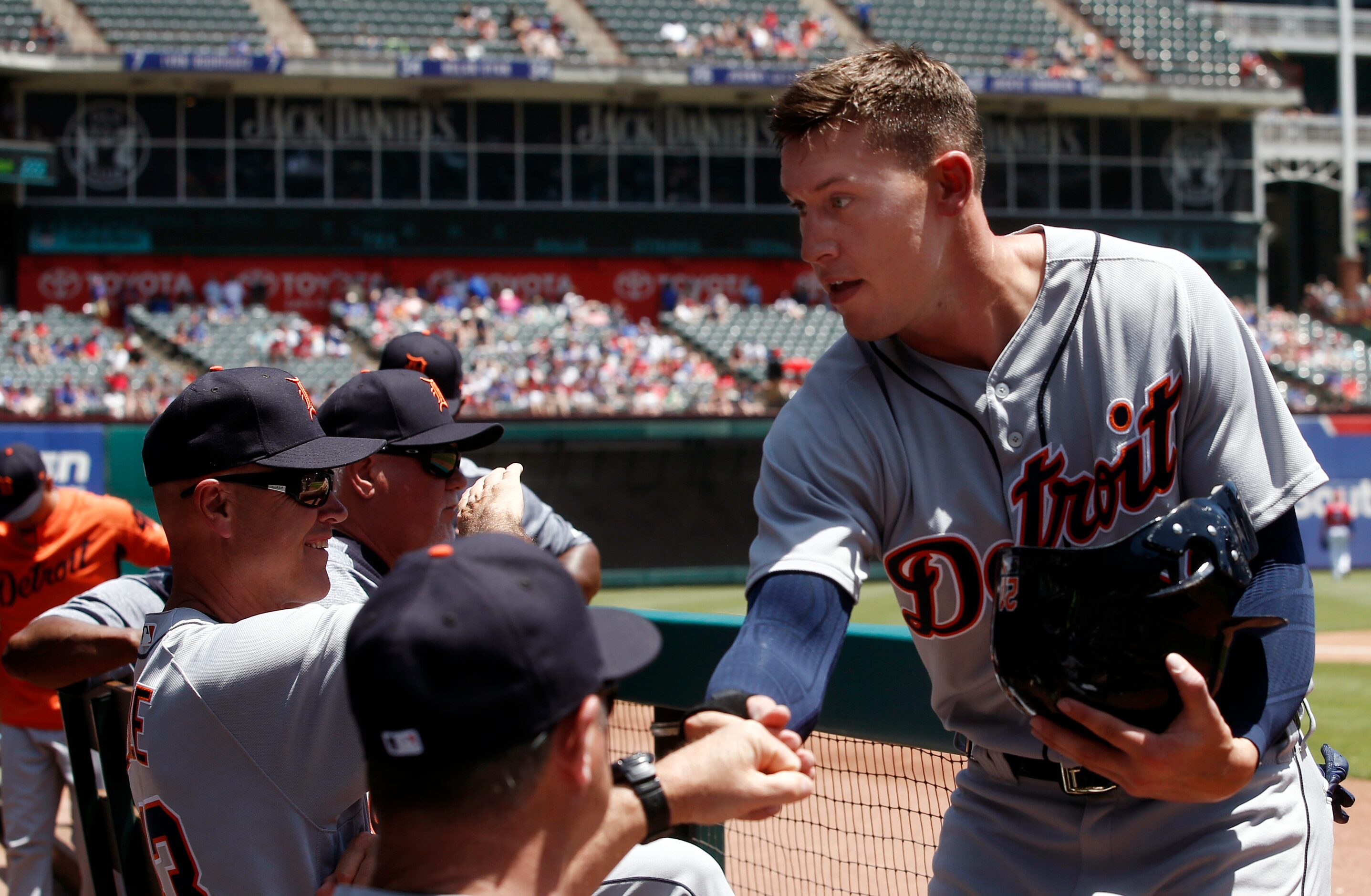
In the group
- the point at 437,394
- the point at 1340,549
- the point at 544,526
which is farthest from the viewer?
the point at 1340,549

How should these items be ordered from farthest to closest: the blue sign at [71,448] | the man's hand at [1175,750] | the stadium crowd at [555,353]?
1. the stadium crowd at [555,353]
2. the blue sign at [71,448]
3. the man's hand at [1175,750]

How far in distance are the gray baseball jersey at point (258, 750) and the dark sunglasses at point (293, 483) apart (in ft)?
1.13

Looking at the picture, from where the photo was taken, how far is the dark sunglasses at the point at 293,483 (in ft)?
7.23

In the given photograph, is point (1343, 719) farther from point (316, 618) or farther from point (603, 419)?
point (603, 419)

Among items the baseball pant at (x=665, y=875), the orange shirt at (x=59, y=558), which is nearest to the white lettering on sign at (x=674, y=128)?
the orange shirt at (x=59, y=558)

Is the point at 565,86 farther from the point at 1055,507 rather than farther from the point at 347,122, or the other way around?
the point at 1055,507

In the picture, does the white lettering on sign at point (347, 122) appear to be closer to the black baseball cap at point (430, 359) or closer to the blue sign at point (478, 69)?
the blue sign at point (478, 69)

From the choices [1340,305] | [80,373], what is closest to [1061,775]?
[80,373]

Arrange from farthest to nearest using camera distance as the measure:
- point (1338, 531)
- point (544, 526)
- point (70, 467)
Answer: point (1338, 531), point (70, 467), point (544, 526)

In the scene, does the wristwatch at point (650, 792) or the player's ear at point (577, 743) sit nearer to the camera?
the player's ear at point (577, 743)

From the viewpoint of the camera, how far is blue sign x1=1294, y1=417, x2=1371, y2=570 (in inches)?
659

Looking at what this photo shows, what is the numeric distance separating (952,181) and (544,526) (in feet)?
8.08

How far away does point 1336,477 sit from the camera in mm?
16859

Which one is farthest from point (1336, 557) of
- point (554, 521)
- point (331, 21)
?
point (331, 21)
